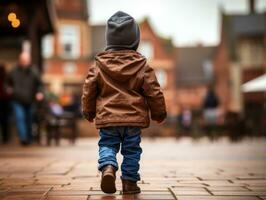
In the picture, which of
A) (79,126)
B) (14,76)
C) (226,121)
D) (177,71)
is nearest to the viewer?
(14,76)

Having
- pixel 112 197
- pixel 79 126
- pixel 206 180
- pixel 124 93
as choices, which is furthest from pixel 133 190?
pixel 79 126

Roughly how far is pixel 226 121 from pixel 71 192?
13.4 m

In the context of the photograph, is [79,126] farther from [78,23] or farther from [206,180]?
[206,180]

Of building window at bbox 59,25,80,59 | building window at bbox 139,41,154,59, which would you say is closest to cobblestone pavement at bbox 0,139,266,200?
building window at bbox 59,25,80,59

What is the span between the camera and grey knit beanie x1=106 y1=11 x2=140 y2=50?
12.7ft

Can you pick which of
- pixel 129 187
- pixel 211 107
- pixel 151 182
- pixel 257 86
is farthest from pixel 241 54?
pixel 129 187

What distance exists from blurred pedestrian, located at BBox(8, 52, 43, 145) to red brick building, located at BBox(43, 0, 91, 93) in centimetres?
2423

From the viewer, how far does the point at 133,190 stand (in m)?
3.73

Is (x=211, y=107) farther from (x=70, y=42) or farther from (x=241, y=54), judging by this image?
(x=241, y=54)

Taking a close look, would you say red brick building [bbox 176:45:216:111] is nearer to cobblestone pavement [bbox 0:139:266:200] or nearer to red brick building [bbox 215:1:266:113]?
red brick building [bbox 215:1:266:113]

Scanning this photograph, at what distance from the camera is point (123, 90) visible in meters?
3.84

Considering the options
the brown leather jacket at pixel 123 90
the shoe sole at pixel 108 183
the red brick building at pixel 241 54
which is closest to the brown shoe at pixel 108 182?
the shoe sole at pixel 108 183

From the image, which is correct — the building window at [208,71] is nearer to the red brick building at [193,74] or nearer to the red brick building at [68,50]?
the red brick building at [193,74]

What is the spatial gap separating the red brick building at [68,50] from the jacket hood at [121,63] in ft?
104
